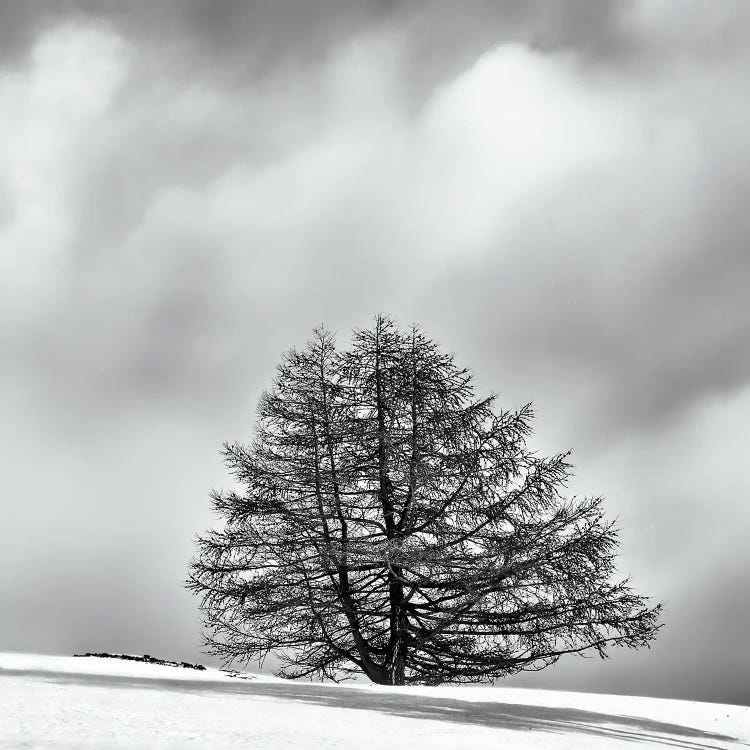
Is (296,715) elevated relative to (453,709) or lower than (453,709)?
lower

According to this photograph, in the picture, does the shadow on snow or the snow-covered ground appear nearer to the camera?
the snow-covered ground

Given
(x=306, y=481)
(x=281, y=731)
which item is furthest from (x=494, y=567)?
(x=281, y=731)

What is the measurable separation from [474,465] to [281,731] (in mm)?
10323

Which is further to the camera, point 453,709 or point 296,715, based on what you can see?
point 453,709

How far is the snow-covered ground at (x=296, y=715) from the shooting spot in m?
7.52

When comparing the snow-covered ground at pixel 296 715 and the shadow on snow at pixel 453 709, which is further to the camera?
the shadow on snow at pixel 453 709

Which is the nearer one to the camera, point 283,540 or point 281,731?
point 281,731

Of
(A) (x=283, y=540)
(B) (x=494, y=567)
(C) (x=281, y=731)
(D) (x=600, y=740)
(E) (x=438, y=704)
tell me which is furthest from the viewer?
(A) (x=283, y=540)

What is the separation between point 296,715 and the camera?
936 centimetres

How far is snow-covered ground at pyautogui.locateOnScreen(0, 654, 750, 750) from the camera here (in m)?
7.52

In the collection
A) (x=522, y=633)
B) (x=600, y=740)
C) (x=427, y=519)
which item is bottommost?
(x=600, y=740)

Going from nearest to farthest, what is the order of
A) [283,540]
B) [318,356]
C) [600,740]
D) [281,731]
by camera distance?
[281,731], [600,740], [283,540], [318,356]

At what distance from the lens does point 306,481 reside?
17734 mm

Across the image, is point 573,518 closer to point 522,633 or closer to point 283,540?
point 522,633
